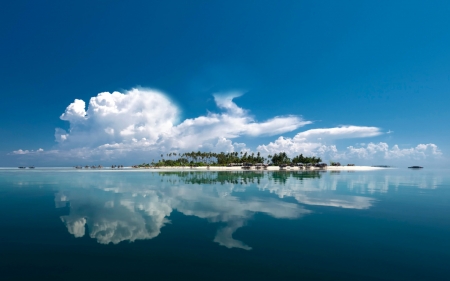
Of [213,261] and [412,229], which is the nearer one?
[213,261]

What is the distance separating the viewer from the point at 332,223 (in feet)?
53.1

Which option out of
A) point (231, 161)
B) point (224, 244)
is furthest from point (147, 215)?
point (231, 161)

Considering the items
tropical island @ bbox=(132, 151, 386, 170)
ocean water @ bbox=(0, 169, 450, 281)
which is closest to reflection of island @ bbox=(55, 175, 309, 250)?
ocean water @ bbox=(0, 169, 450, 281)

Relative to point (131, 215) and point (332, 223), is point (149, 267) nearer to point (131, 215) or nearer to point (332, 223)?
point (131, 215)

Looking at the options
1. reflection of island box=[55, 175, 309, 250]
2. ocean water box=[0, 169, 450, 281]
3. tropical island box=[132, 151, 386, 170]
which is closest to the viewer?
ocean water box=[0, 169, 450, 281]

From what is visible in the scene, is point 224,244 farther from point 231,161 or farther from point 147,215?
point 231,161

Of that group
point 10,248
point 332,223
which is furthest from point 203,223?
point 10,248

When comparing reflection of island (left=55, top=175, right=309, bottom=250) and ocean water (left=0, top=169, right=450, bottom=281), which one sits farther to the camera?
reflection of island (left=55, top=175, right=309, bottom=250)

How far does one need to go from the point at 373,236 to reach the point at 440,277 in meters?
4.58

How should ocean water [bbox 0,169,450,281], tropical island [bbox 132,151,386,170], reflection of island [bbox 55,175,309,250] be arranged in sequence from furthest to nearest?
tropical island [bbox 132,151,386,170]
reflection of island [bbox 55,175,309,250]
ocean water [bbox 0,169,450,281]

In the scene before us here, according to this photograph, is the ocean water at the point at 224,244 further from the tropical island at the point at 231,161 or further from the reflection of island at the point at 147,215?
the tropical island at the point at 231,161

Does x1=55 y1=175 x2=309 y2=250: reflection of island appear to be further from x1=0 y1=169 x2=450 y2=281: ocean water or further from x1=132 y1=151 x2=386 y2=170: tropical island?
x1=132 y1=151 x2=386 y2=170: tropical island

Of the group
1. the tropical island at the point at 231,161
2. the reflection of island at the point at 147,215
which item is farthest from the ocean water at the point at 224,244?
the tropical island at the point at 231,161

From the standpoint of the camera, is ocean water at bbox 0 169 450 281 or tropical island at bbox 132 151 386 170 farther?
tropical island at bbox 132 151 386 170
